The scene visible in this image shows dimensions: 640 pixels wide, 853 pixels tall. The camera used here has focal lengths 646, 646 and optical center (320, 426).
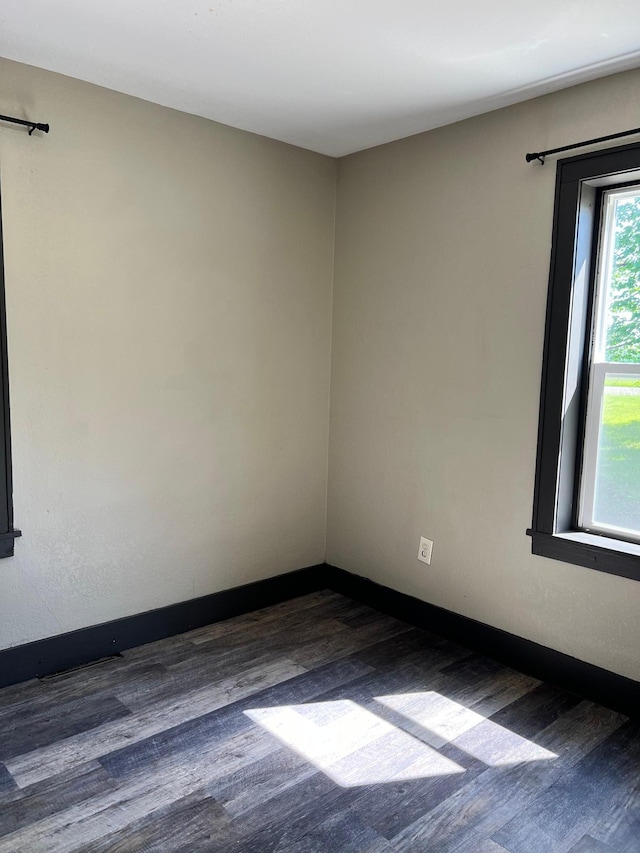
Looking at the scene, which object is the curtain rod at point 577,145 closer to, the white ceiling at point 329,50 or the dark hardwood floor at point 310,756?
the white ceiling at point 329,50

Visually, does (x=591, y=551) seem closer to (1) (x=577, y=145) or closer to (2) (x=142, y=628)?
(1) (x=577, y=145)

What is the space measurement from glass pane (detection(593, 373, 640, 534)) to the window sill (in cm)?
11

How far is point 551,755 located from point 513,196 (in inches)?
85.4

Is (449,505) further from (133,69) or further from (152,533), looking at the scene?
(133,69)

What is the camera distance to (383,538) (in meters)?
3.42

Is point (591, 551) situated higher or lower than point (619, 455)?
lower

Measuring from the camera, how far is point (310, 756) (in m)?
2.18

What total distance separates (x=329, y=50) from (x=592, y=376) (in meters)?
1.59

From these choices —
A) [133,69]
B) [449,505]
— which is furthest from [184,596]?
[133,69]

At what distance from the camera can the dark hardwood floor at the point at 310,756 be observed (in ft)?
6.02

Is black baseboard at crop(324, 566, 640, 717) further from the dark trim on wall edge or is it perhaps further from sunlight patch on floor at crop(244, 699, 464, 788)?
sunlight patch on floor at crop(244, 699, 464, 788)

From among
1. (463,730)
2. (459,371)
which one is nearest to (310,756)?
(463,730)

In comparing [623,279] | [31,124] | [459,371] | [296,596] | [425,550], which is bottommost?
[296,596]

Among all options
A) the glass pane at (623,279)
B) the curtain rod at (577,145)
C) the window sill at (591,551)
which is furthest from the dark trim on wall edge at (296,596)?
the curtain rod at (577,145)
